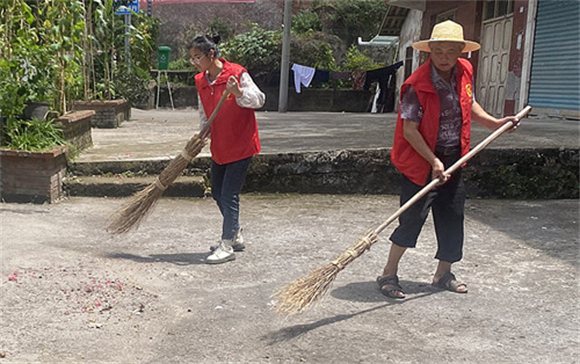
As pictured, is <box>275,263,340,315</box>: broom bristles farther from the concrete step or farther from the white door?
the white door

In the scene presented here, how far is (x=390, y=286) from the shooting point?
3.70m

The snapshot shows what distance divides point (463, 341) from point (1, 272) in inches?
109

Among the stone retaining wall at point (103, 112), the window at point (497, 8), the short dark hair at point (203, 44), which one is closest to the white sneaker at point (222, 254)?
the short dark hair at point (203, 44)

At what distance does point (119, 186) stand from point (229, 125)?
225 centimetres

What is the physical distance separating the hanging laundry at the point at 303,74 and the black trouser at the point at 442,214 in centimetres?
1561

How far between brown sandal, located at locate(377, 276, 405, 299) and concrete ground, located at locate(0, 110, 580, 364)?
58 mm

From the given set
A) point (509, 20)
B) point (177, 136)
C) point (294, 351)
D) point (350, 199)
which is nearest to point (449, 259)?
point (294, 351)

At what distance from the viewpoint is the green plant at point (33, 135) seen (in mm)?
5813

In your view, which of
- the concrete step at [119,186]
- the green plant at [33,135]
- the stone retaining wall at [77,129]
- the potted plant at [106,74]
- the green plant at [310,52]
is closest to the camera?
the green plant at [33,135]

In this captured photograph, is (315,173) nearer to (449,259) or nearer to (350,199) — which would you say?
(350,199)

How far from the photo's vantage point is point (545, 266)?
430cm

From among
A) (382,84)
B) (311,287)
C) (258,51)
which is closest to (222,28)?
(258,51)

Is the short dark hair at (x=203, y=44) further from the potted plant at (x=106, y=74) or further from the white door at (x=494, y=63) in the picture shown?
the white door at (x=494, y=63)

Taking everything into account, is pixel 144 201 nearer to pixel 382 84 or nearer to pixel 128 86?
pixel 128 86
